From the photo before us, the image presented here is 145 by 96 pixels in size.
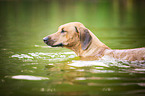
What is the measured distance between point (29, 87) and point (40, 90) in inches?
12.7

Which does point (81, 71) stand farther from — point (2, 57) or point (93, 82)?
point (2, 57)

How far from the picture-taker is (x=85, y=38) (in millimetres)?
8141

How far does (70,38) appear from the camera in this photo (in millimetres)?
8211

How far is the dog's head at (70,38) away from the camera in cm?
812

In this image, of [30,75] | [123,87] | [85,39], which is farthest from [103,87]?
[85,39]

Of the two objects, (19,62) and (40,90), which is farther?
(19,62)

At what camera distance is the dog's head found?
26.7ft

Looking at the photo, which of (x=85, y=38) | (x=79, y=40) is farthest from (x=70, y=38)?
(x=85, y=38)

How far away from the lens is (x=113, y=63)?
743cm

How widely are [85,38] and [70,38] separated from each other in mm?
435

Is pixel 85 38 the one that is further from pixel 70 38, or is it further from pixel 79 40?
pixel 70 38

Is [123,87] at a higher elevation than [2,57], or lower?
lower

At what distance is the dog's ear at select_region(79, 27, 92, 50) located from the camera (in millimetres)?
8086

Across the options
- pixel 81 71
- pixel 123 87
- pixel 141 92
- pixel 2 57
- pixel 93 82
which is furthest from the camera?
pixel 2 57
